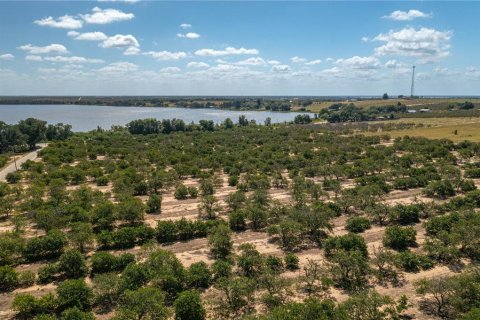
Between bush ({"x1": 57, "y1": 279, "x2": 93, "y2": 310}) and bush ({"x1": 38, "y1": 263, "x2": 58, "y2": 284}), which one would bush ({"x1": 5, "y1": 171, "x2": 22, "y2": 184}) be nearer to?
bush ({"x1": 38, "y1": 263, "x2": 58, "y2": 284})

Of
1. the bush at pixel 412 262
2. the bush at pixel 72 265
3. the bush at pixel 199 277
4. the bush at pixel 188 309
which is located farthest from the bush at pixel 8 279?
the bush at pixel 412 262

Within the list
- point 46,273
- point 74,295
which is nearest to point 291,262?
point 74,295

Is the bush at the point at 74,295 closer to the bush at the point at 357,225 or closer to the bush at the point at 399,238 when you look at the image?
the bush at the point at 357,225

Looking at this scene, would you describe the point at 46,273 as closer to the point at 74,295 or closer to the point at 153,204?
the point at 74,295

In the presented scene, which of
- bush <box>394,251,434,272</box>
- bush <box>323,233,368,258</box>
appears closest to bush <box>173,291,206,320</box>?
bush <box>323,233,368,258</box>

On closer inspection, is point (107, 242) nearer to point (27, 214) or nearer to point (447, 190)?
point (27, 214)

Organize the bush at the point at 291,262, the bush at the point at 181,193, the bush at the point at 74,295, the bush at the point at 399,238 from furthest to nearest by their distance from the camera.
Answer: the bush at the point at 181,193 → the bush at the point at 399,238 → the bush at the point at 291,262 → the bush at the point at 74,295
